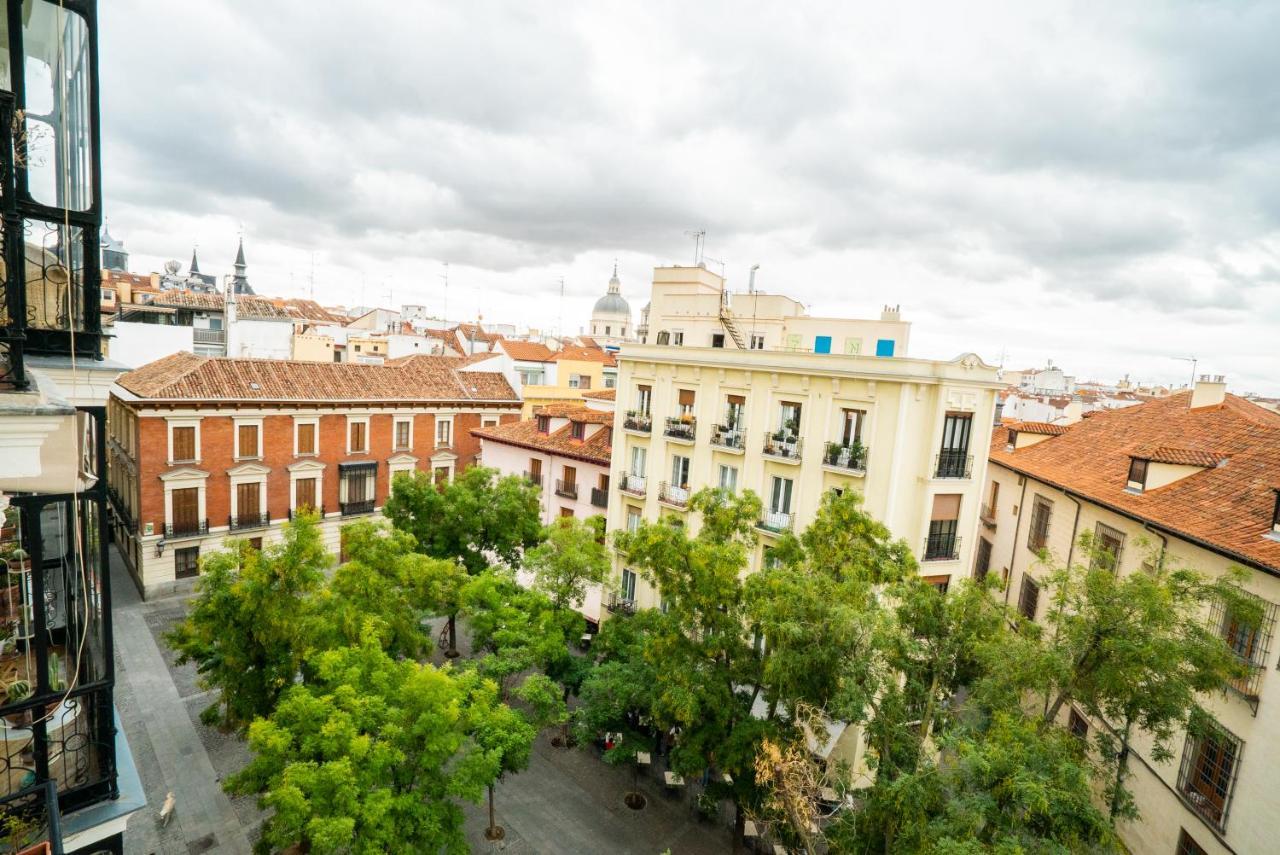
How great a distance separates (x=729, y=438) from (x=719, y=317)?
782cm

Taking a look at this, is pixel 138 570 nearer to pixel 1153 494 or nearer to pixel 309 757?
pixel 309 757

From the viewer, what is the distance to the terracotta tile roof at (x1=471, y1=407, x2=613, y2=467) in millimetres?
28656

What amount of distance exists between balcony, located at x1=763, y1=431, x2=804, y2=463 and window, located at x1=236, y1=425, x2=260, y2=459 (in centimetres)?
2590

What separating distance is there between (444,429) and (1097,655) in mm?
34884

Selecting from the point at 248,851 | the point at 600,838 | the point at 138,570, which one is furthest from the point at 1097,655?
the point at 138,570

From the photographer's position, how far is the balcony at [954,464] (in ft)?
64.3

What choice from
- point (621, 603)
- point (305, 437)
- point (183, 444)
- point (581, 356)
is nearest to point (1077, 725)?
point (621, 603)

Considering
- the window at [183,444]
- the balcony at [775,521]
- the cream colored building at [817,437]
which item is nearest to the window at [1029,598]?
the cream colored building at [817,437]

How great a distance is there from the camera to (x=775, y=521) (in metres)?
21.8

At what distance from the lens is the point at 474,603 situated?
63.3ft

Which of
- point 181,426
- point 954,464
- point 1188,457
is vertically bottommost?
point 181,426

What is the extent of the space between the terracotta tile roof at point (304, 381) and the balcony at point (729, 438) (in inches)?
836

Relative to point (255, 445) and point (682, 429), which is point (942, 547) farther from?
point (255, 445)

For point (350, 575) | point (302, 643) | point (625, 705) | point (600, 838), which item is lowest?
point (600, 838)
